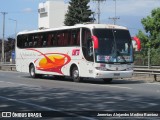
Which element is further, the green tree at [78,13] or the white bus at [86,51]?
the green tree at [78,13]

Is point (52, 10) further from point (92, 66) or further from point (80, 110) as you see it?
point (80, 110)

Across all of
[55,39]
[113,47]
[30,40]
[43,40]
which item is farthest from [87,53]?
[30,40]

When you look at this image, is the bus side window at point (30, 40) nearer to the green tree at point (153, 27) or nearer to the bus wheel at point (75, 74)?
the bus wheel at point (75, 74)

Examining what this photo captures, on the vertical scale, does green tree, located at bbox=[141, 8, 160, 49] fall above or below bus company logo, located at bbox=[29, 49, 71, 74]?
above

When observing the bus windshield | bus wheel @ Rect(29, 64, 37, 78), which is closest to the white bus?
the bus windshield

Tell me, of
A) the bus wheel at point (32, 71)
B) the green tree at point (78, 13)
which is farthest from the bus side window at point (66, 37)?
the green tree at point (78, 13)

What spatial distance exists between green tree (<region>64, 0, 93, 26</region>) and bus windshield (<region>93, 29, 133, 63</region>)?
167 feet

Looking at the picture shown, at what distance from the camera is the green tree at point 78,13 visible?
74250 millimetres

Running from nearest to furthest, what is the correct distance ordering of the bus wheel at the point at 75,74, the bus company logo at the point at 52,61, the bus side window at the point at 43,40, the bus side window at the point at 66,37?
1. the bus wheel at the point at 75,74
2. the bus side window at the point at 66,37
3. the bus company logo at the point at 52,61
4. the bus side window at the point at 43,40

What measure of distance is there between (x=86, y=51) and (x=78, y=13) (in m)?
52.7

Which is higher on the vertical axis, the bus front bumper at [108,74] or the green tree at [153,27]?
the green tree at [153,27]

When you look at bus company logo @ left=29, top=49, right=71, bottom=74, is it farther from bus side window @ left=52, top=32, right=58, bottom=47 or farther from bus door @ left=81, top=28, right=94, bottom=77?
bus door @ left=81, top=28, right=94, bottom=77

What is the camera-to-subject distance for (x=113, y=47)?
74.1 ft

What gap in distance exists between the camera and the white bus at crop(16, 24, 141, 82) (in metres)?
22.5
